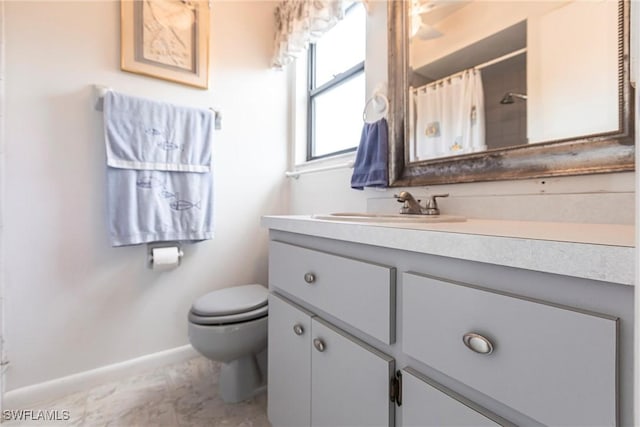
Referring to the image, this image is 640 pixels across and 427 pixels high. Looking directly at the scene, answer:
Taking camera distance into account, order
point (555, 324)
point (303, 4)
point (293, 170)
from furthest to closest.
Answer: point (293, 170), point (303, 4), point (555, 324)

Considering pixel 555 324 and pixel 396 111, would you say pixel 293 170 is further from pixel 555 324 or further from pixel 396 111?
pixel 555 324

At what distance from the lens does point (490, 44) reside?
937 mm

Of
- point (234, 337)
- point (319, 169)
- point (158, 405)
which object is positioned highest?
point (319, 169)

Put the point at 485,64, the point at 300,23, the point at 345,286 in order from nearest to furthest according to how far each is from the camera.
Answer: the point at 345,286
the point at 485,64
the point at 300,23

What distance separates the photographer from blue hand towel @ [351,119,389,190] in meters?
1.19

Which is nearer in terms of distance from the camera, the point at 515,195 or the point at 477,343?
the point at 477,343

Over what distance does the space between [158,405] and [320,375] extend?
955 millimetres

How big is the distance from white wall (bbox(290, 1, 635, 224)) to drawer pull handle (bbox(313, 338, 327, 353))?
2.07ft

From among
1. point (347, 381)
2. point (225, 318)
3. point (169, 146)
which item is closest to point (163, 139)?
point (169, 146)

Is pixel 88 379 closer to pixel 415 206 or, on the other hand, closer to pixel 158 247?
pixel 158 247

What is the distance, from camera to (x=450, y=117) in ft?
3.42

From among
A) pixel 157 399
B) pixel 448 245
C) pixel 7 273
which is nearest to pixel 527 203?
pixel 448 245

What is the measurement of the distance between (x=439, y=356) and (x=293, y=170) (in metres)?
1.60

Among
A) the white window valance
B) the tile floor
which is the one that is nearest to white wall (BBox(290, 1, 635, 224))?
the white window valance
